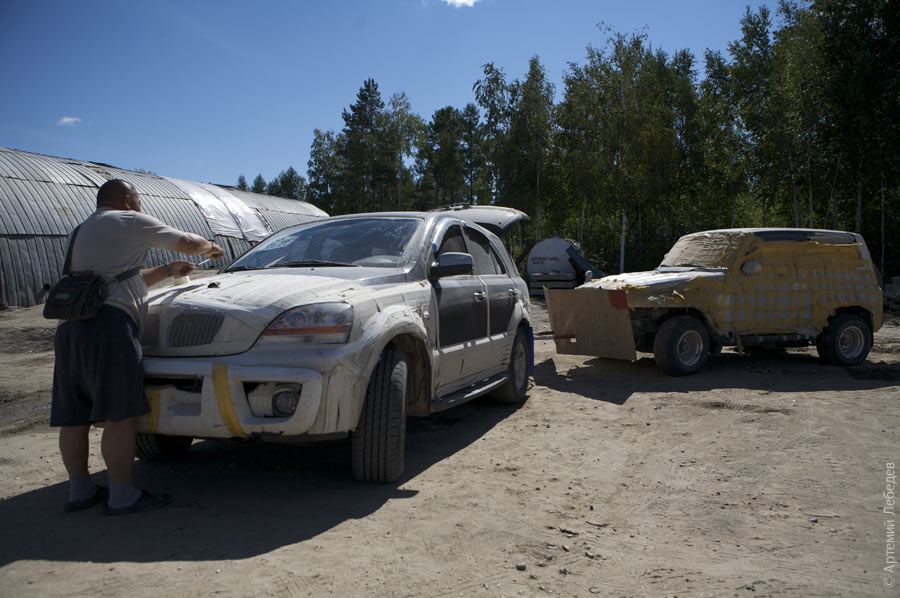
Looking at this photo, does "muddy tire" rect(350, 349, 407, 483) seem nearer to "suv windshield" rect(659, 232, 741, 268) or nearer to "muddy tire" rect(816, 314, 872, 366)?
"suv windshield" rect(659, 232, 741, 268)

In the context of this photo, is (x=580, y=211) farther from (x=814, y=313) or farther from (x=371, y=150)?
(x=814, y=313)

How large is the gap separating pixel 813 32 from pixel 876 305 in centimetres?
1686

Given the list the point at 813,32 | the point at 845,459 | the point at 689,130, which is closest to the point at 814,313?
the point at 845,459

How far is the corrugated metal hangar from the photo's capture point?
15.8 meters

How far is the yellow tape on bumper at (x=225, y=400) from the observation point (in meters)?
3.37

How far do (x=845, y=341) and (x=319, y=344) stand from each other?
28.1ft

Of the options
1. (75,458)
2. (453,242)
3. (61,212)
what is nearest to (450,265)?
(453,242)

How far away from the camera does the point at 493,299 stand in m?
5.80

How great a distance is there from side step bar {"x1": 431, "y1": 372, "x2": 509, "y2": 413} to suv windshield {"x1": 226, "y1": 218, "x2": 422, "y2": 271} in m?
1.08

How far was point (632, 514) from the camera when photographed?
12.0 ft

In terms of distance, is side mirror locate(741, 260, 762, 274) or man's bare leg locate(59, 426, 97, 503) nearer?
man's bare leg locate(59, 426, 97, 503)

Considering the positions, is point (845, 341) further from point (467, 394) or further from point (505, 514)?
point (505, 514)

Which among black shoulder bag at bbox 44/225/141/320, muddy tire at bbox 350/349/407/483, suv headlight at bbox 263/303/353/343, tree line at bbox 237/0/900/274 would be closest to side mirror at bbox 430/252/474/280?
muddy tire at bbox 350/349/407/483

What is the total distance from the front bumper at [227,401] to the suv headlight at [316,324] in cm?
22
